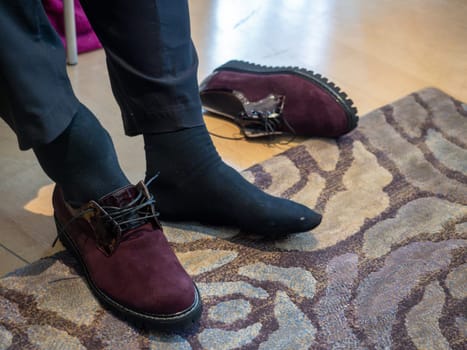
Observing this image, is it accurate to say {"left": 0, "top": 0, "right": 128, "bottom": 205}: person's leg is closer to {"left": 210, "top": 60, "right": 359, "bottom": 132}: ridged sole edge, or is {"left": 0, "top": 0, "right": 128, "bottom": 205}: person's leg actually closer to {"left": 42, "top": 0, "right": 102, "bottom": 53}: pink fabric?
{"left": 210, "top": 60, "right": 359, "bottom": 132}: ridged sole edge

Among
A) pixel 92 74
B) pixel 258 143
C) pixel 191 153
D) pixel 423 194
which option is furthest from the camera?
pixel 92 74

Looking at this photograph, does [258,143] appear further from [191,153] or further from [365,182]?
[191,153]

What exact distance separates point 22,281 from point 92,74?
655mm

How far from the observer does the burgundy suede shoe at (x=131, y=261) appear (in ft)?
2.34

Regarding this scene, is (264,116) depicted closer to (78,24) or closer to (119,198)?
(119,198)

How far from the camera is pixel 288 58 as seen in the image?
1474mm

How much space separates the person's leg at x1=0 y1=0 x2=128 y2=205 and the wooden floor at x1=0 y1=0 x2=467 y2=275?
6.6 inches

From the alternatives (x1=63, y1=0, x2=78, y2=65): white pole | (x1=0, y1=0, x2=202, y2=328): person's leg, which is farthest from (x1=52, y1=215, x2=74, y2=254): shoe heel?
(x1=63, y1=0, x2=78, y2=65): white pole

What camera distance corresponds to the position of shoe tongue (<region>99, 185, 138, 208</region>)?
761mm

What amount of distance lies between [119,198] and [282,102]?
0.47 meters

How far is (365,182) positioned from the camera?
104 cm

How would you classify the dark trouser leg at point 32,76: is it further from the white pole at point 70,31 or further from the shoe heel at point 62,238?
the white pole at point 70,31

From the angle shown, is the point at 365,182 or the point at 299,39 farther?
the point at 299,39

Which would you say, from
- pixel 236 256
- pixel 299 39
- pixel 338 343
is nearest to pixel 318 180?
pixel 236 256
